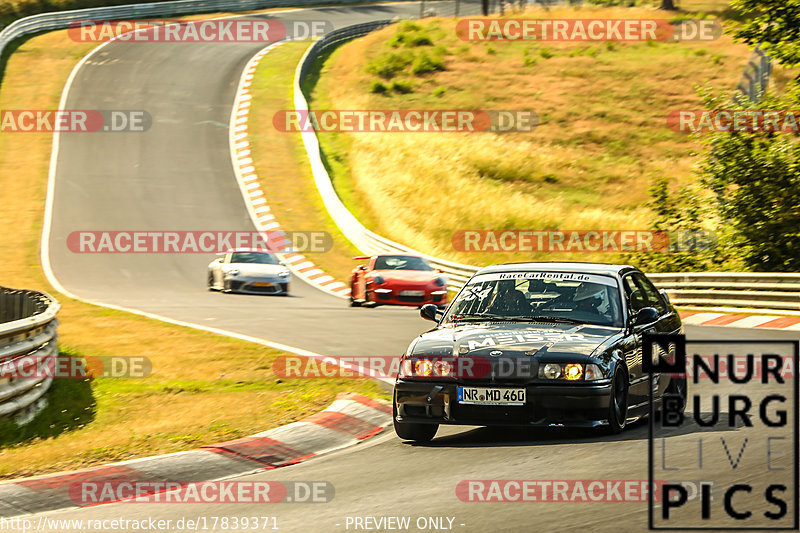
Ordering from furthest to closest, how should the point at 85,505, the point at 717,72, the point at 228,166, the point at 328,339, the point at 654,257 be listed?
the point at 717,72, the point at 228,166, the point at 654,257, the point at 328,339, the point at 85,505

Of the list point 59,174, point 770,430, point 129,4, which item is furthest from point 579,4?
point 770,430

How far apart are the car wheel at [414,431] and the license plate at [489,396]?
2.18 feet

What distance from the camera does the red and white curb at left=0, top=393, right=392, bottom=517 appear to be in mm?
7199

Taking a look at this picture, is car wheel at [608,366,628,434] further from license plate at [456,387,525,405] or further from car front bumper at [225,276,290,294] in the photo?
car front bumper at [225,276,290,294]

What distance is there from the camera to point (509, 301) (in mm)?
9320

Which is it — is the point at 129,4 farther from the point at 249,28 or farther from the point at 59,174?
the point at 59,174

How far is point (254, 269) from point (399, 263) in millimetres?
3976

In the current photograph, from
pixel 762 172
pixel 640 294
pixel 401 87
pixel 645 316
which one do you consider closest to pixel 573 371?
pixel 645 316

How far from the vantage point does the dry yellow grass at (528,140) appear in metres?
34.8

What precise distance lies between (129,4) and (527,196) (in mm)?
34348

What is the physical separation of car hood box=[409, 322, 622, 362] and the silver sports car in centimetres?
1633

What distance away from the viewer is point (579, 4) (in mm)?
70938

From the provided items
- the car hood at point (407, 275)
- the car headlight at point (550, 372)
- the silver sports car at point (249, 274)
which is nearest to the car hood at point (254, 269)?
the silver sports car at point (249, 274)

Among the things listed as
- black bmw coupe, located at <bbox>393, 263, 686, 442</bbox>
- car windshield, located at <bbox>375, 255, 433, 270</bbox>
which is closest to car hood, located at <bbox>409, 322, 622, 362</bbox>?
black bmw coupe, located at <bbox>393, 263, 686, 442</bbox>
